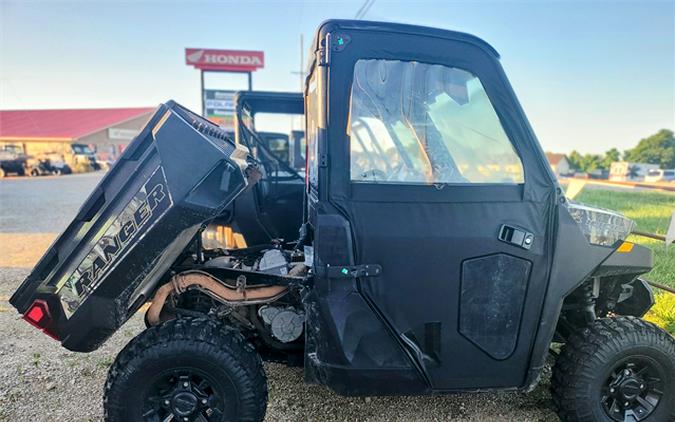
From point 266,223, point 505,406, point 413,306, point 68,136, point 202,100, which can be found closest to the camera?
point 413,306

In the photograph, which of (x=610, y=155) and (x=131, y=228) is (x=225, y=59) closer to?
(x=131, y=228)

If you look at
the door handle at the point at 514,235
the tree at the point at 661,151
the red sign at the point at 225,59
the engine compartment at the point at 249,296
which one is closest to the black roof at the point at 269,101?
the engine compartment at the point at 249,296

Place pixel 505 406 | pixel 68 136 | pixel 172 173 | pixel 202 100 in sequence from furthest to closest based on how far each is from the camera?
pixel 68 136
pixel 202 100
pixel 505 406
pixel 172 173

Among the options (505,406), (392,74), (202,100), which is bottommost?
(505,406)

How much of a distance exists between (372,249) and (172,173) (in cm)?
109

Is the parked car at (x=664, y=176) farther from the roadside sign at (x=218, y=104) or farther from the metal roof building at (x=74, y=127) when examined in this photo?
the metal roof building at (x=74, y=127)

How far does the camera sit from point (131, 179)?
212cm

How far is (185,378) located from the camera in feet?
7.33

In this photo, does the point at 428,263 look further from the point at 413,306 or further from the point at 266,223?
the point at 266,223

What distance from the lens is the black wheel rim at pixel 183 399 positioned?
2.20 meters

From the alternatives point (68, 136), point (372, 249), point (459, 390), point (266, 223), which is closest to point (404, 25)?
point (372, 249)

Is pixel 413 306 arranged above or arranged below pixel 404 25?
below

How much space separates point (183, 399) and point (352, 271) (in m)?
1.17

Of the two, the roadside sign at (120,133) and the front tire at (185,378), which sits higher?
the roadside sign at (120,133)
